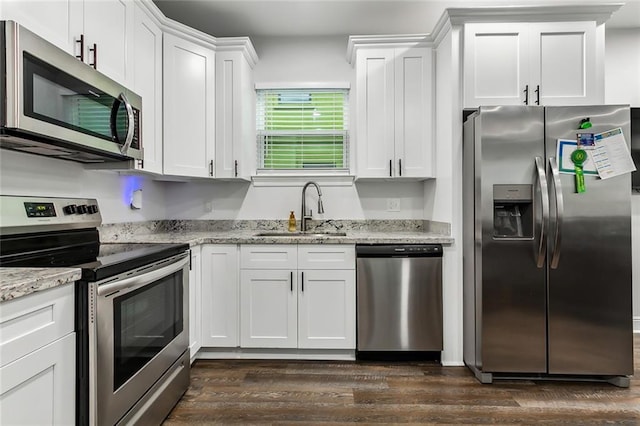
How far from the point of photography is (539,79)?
8.42 ft

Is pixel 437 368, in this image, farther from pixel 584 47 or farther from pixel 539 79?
pixel 584 47

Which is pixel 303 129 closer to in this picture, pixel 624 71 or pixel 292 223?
pixel 292 223

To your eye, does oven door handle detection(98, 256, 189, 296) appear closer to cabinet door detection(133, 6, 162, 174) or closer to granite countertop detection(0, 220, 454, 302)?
granite countertop detection(0, 220, 454, 302)

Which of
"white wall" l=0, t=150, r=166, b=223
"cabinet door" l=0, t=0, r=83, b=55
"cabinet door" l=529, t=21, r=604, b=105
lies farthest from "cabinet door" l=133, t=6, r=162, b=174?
"cabinet door" l=529, t=21, r=604, b=105

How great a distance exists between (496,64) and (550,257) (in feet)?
4.42

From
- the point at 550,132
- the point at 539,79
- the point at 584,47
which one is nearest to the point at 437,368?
the point at 550,132

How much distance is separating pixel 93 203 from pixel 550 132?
110 inches

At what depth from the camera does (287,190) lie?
339 centimetres

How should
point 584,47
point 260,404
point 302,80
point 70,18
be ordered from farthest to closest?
1. point 302,80
2. point 584,47
3. point 260,404
4. point 70,18

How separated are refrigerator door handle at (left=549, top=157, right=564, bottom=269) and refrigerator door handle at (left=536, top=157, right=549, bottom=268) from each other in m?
0.05

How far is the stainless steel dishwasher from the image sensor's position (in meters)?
2.62

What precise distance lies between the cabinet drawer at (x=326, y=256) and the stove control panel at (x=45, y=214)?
4.33ft

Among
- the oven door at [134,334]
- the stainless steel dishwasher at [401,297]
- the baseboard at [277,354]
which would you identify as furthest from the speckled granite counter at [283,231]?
the baseboard at [277,354]

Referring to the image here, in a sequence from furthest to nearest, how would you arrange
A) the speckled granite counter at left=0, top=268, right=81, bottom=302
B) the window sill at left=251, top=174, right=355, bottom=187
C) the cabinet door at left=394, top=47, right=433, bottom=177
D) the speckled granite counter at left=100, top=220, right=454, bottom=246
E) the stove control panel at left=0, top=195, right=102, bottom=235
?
the window sill at left=251, top=174, right=355, bottom=187
the cabinet door at left=394, top=47, right=433, bottom=177
the speckled granite counter at left=100, top=220, right=454, bottom=246
the stove control panel at left=0, top=195, right=102, bottom=235
the speckled granite counter at left=0, top=268, right=81, bottom=302
